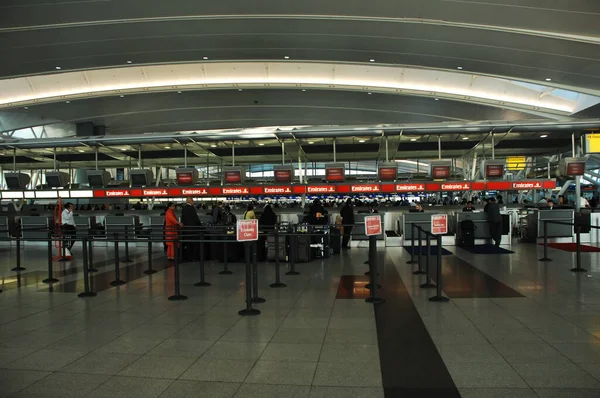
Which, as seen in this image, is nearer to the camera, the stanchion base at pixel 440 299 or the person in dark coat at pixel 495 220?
the stanchion base at pixel 440 299

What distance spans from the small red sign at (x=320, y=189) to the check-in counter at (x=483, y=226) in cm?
527

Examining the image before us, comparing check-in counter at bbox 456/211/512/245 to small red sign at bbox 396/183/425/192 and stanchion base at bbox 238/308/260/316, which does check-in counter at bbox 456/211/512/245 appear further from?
stanchion base at bbox 238/308/260/316

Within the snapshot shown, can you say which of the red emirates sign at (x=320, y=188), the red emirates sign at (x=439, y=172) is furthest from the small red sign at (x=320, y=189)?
the red emirates sign at (x=439, y=172)

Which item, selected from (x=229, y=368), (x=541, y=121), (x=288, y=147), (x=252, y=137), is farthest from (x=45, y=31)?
(x=541, y=121)

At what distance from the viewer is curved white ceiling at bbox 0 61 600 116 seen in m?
21.8

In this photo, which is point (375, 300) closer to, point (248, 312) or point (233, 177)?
point (248, 312)

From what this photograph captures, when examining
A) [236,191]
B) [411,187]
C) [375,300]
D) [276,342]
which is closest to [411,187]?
[411,187]

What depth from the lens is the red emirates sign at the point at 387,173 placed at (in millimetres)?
18656

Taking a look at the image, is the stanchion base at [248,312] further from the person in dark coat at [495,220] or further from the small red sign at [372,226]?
the person in dark coat at [495,220]

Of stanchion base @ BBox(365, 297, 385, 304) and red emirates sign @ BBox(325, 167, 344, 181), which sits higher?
red emirates sign @ BBox(325, 167, 344, 181)

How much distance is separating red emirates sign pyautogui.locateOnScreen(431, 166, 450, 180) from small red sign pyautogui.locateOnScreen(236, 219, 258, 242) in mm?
13094

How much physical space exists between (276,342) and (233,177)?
14.8 m

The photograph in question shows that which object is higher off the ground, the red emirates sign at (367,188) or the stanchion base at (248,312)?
the red emirates sign at (367,188)

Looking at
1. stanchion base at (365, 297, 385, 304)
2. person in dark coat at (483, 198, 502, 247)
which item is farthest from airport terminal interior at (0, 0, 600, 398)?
person in dark coat at (483, 198, 502, 247)
